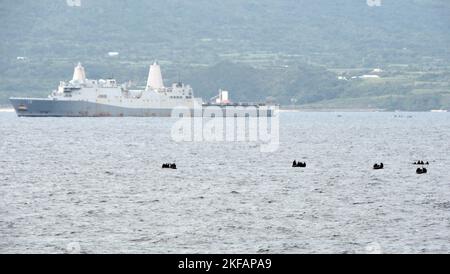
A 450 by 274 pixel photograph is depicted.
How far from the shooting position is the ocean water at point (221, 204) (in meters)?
35.7

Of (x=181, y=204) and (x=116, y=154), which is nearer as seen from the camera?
(x=181, y=204)

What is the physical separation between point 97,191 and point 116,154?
111ft

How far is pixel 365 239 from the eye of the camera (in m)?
36.7

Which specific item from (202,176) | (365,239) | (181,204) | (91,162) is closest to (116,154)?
(91,162)

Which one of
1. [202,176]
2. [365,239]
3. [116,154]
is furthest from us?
[116,154]

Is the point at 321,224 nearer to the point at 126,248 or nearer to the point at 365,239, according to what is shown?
the point at 365,239

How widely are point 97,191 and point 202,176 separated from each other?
11430 mm

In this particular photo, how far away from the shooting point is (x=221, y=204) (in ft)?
155

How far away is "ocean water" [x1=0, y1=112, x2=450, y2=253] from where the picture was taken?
117 feet

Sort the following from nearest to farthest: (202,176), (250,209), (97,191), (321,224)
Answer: (321,224) → (250,209) → (97,191) → (202,176)

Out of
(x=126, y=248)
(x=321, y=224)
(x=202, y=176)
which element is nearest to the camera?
(x=126, y=248)
